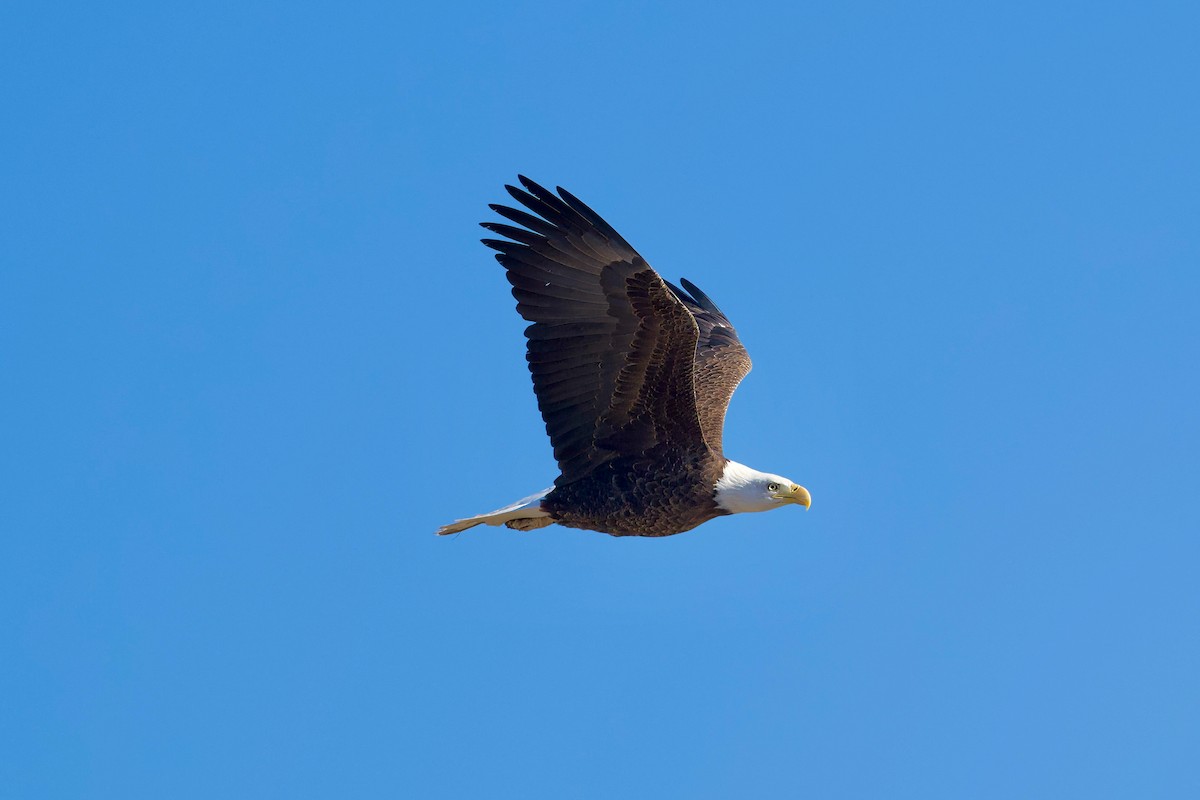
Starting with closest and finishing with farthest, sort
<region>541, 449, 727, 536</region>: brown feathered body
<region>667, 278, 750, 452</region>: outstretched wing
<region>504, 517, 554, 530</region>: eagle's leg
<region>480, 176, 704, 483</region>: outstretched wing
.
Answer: <region>480, 176, 704, 483</region>: outstretched wing → <region>541, 449, 727, 536</region>: brown feathered body → <region>504, 517, 554, 530</region>: eagle's leg → <region>667, 278, 750, 452</region>: outstretched wing

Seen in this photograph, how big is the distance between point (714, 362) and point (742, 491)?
8.50ft

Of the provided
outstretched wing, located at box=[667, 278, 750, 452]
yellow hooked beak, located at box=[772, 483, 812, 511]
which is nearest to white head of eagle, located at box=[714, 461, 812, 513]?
yellow hooked beak, located at box=[772, 483, 812, 511]

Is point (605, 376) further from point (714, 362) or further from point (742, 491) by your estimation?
point (714, 362)

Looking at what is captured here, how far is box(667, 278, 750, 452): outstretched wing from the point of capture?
43.4 feet

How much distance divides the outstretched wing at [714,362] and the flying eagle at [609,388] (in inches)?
29.9

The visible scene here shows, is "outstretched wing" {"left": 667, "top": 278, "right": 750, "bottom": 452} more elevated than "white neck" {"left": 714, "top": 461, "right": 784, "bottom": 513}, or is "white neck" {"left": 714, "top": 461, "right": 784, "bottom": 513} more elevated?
"outstretched wing" {"left": 667, "top": 278, "right": 750, "bottom": 452}

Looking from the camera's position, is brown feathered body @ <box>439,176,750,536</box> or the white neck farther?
the white neck

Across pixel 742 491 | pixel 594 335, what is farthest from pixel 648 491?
pixel 594 335

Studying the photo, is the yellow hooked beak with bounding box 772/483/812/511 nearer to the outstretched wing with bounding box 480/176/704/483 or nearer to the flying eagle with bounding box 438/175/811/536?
the flying eagle with bounding box 438/175/811/536

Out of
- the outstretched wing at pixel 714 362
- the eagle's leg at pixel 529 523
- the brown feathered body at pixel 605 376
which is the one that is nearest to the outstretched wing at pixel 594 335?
the brown feathered body at pixel 605 376

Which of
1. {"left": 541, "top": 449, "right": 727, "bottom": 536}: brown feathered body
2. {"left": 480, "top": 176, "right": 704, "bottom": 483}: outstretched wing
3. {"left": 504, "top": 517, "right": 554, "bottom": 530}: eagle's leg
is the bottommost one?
{"left": 504, "top": 517, "right": 554, "bottom": 530}: eagle's leg

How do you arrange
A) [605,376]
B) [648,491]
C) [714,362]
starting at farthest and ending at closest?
[714,362] → [648,491] → [605,376]

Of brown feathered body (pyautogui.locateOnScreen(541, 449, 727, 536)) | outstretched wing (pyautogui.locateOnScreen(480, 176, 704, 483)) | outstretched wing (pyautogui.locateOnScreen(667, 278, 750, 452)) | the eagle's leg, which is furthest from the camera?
outstretched wing (pyautogui.locateOnScreen(667, 278, 750, 452))

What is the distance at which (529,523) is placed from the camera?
1219 cm
